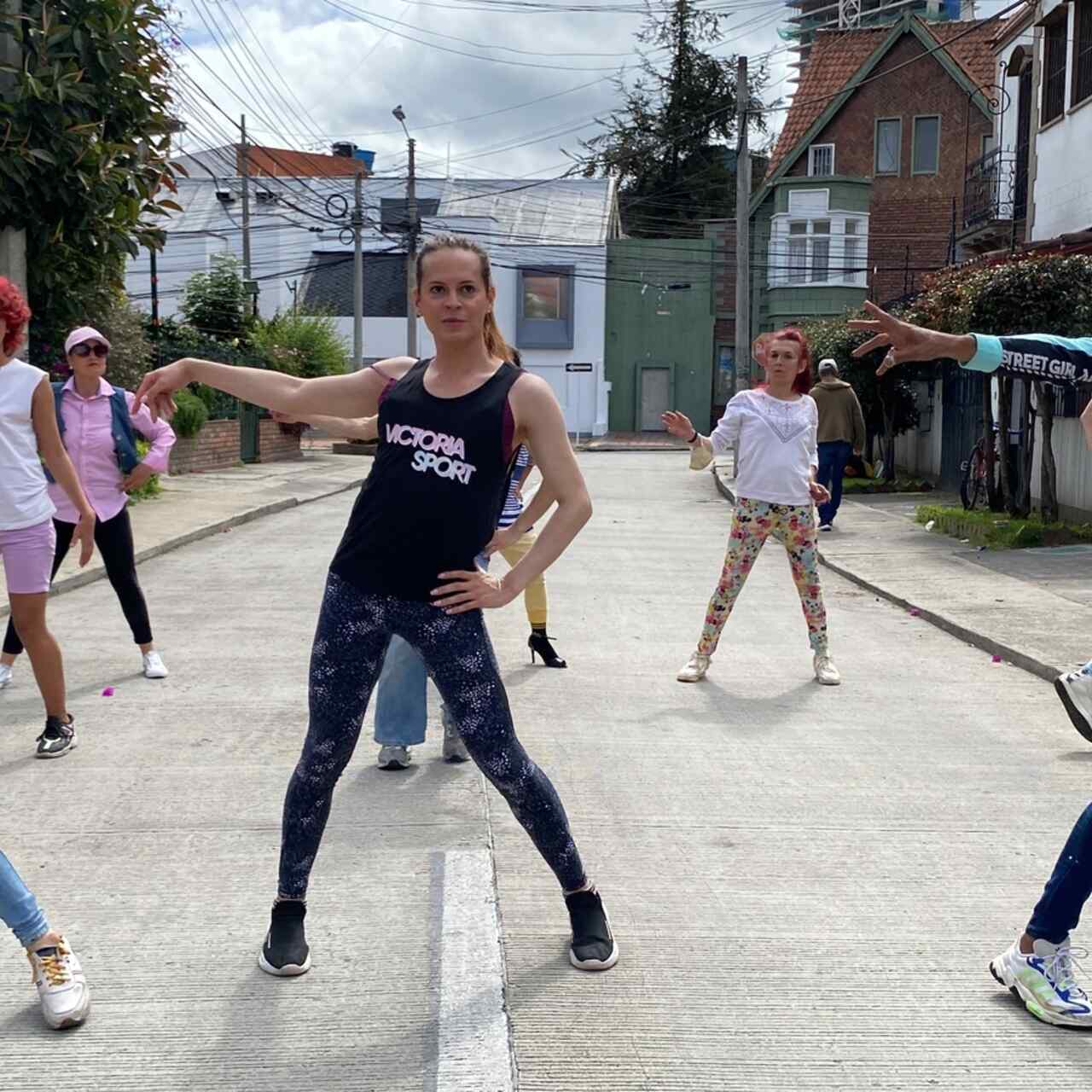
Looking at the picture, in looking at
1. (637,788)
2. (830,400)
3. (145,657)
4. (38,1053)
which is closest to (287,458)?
(830,400)

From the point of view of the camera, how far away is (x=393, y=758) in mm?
5973

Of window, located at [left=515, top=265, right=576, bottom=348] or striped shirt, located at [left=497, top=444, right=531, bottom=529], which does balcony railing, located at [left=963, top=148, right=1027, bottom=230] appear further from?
window, located at [left=515, top=265, right=576, bottom=348]

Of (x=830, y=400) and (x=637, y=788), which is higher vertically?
(x=830, y=400)

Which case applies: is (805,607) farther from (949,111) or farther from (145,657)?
(949,111)

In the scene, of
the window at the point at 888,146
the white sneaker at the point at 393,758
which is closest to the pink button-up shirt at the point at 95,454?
the white sneaker at the point at 393,758

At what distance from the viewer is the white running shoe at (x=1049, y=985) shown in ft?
11.9

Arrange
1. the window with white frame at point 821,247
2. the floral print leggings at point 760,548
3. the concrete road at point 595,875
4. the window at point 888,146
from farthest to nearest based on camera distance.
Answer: the window with white frame at point 821,247, the window at point 888,146, the floral print leggings at point 760,548, the concrete road at point 595,875

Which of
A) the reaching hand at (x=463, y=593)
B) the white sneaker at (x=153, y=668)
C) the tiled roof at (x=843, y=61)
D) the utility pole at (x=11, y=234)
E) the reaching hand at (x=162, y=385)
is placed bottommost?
the white sneaker at (x=153, y=668)

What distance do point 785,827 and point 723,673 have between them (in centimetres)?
314

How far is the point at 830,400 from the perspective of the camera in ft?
57.0

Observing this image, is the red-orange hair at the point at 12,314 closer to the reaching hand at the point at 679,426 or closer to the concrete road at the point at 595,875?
the concrete road at the point at 595,875

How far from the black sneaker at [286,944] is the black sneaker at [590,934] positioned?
73 cm

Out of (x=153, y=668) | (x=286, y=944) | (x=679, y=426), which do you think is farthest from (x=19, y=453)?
(x=679, y=426)

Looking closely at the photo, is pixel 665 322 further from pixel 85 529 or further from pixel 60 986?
pixel 60 986
